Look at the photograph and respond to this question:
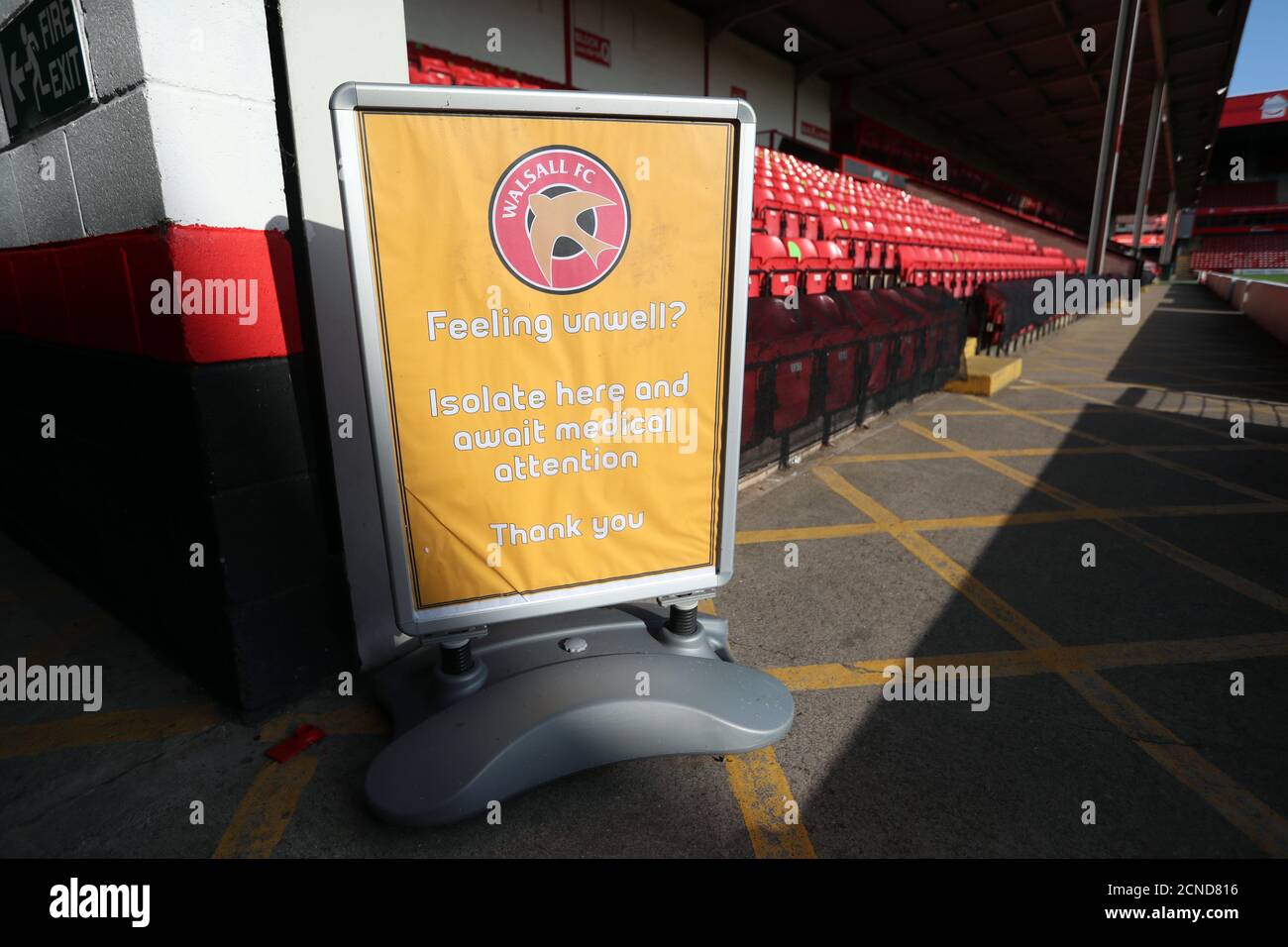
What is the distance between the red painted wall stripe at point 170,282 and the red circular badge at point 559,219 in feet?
2.72

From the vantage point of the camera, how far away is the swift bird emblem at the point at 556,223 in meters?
1.80

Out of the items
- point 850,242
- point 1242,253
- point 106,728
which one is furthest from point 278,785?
point 1242,253

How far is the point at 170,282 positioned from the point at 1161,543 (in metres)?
4.80

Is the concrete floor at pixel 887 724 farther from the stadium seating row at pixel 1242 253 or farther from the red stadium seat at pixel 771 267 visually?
the stadium seating row at pixel 1242 253

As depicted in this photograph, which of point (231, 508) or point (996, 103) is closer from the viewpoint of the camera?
point (231, 508)

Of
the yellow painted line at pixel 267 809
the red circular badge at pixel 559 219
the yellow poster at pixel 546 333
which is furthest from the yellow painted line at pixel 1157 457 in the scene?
the yellow painted line at pixel 267 809

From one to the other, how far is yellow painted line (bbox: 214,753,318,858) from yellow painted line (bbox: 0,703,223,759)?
1.43ft

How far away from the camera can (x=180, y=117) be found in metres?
1.88

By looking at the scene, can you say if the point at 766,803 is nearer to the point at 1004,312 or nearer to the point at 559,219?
the point at 559,219

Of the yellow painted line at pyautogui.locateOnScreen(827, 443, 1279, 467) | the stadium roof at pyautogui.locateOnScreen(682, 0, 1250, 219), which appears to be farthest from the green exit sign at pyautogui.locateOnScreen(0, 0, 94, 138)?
the stadium roof at pyautogui.locateOnScreen(682, 0, 1250, 219)

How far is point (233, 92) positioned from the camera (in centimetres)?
196
